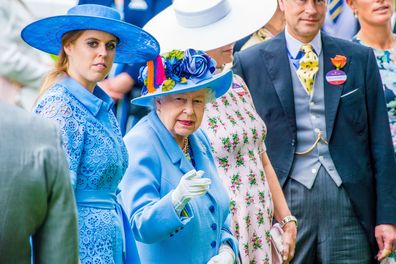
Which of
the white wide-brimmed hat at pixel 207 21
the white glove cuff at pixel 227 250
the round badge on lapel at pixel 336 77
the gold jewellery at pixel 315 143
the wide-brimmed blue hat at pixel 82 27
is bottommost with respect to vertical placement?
the gold jewellery at pixel 315 143

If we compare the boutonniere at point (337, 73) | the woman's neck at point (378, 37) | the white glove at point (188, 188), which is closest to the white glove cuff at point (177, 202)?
the white glove at point (188, 188)

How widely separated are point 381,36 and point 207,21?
1810 millimetres

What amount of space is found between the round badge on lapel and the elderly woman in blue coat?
1381 mm

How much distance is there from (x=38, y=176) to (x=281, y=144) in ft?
12.4

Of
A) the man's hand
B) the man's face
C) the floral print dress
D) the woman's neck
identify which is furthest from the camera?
the woman's neck

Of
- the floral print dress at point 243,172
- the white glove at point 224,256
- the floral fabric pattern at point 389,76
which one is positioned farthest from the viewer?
the floral fabric pattern at point 389,76

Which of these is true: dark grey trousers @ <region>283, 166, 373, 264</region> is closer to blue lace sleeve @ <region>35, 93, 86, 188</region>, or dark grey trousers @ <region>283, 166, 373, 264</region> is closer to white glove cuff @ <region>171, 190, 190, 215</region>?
white glove cuff @ <region>171, 190, 190, 215</region>

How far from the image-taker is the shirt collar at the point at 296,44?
6.57 meters

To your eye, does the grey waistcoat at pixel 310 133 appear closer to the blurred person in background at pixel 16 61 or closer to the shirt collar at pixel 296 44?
the shirt collar at pixel 296 44

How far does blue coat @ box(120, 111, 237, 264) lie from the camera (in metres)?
4.57

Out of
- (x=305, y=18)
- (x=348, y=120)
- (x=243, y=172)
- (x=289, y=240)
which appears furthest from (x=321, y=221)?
(x=305, y=18)

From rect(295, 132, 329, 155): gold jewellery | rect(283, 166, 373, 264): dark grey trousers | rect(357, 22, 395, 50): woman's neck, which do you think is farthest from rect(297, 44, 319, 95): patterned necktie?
rect(357, 22, 395, 50): woman's neck

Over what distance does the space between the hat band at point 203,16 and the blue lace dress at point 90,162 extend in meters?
1.85

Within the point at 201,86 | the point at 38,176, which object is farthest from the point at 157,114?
the point at 38,176
